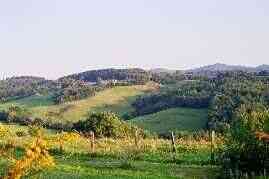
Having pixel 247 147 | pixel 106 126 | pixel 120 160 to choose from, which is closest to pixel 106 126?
pixel 106 126

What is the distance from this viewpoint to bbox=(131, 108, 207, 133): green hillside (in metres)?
114

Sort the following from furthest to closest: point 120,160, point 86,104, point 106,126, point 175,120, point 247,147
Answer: point 86,104 < point 175,120 < point 106,126 < point 120,160 < point 247,147

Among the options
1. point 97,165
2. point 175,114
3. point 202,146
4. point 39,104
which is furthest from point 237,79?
point 97,165

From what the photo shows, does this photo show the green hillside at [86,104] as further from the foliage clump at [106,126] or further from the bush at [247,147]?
the bush at [247,147]

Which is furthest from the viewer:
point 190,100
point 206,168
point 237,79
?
point 237,79

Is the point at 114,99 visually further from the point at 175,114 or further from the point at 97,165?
the point at 97,165

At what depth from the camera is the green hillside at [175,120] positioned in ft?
375

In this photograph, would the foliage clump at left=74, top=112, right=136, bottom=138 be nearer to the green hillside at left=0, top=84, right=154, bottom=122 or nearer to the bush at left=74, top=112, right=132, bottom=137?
the bush at left=74, top=112, right=132, bottom=137

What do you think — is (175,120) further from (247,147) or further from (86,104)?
(247,147)

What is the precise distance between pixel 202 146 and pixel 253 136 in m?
17.4

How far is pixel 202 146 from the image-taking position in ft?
157

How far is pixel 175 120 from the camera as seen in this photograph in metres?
122

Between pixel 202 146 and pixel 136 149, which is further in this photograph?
pixel 202 146

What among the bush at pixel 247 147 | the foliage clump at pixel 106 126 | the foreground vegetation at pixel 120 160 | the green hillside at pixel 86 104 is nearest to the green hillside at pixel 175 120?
the green hillside at pixel 86 104
